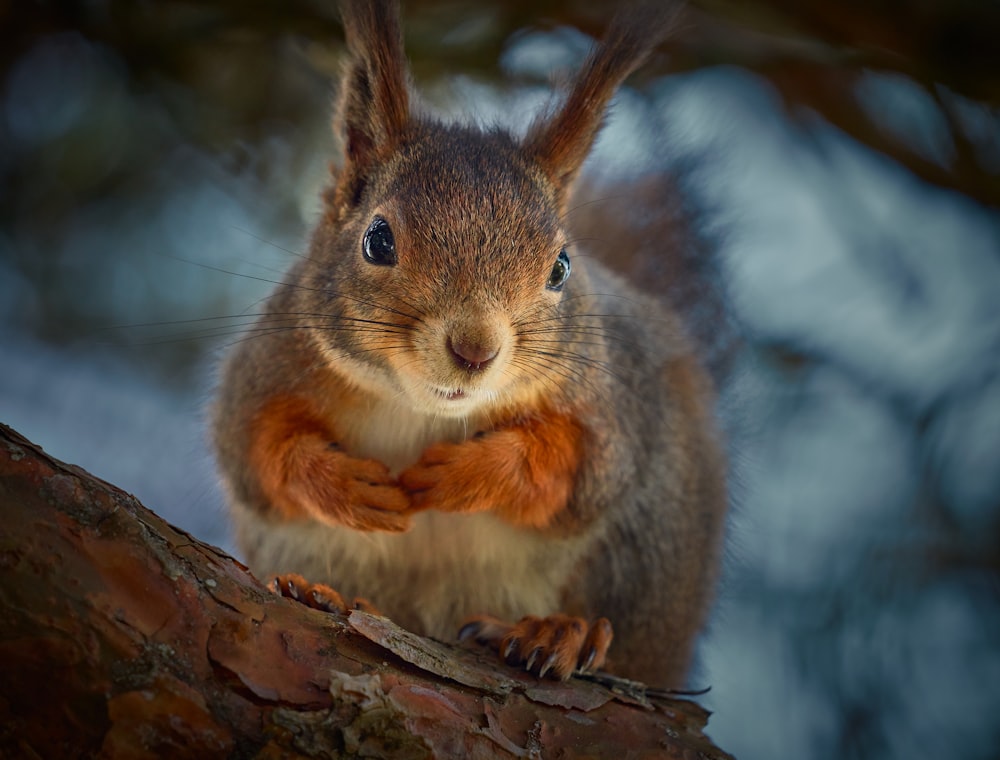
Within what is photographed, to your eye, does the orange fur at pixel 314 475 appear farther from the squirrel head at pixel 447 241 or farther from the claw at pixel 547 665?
the claw at pixel 547 665

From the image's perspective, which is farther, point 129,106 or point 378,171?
point 129,106

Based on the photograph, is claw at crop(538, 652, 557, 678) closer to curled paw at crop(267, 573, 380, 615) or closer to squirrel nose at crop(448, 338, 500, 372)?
curled paw at crop(267, 573, 380, 615)

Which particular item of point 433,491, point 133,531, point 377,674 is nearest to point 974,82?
point 433,491

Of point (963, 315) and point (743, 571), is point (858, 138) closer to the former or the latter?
point (963, 315)

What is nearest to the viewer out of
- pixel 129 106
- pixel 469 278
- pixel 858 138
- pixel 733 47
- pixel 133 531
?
pixel 133 531

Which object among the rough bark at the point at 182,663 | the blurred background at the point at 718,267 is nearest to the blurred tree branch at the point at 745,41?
the blurred background at the point at 718,267

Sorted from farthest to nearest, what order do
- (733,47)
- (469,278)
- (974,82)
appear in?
(733,47)
(974,82)
(469,278)

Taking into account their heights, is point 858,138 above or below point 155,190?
above
